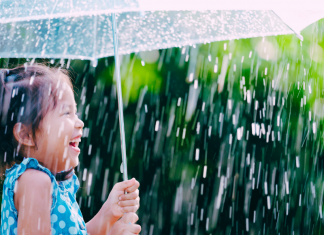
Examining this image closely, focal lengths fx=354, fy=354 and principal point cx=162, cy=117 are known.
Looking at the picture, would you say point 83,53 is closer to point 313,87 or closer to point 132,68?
point 132,68

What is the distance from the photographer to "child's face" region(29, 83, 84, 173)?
1.50 metres

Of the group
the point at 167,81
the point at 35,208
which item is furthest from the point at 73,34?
the point at 167,81

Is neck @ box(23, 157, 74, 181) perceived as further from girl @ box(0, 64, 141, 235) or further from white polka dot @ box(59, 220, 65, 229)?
white polka dot @ box(59, 220, 65, 229)

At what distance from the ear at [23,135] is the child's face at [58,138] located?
0.03 m

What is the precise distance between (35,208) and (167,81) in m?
2.56

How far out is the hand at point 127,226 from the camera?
146cm

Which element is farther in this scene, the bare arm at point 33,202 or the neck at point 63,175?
the neck at point 63,175

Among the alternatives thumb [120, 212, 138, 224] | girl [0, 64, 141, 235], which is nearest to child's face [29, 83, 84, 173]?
girl [0, 64, 141, 235]

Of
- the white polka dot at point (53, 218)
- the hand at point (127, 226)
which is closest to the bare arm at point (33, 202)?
the white polka dot at point (53, 218)

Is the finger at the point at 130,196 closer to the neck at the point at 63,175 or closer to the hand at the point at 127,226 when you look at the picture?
the hand at the point at 127,226

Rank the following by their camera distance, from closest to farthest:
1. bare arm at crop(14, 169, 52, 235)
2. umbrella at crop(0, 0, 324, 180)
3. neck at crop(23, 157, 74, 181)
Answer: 1. bare arm at crop(14, 169, 52, 235)
2. neck at crop(23, 157, 74, 181)
3. umbrella at crop(0, 0, 324, 180)

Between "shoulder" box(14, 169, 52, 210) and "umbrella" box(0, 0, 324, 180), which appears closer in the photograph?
"shoulder" box(14, 169, 52, 210)

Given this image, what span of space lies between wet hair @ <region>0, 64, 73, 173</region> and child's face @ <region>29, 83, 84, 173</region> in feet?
0.08

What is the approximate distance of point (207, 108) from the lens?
152 inches
